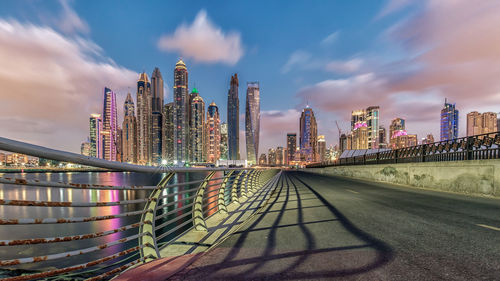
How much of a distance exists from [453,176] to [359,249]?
11.8m

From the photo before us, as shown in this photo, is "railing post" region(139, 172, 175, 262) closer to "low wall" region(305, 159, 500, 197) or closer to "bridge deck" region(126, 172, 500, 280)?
"bridge deck" region(126, 172, 500, 280)

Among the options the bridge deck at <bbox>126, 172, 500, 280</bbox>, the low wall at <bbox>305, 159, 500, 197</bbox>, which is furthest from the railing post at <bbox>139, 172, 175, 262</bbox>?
the low wall at <bbox>305, 159, 500, 197</bbox>

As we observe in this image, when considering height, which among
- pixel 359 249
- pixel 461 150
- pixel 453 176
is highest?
pixel 461 150

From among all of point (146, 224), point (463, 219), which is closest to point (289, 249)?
point (146, 224)

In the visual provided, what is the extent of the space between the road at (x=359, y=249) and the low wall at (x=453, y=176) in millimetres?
4971

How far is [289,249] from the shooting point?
406 centimetres

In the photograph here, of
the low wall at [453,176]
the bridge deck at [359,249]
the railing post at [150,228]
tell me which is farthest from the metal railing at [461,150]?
the railing post at [150,228]

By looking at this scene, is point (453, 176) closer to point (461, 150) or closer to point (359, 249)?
point (461, 150)

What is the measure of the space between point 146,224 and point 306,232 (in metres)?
3.34

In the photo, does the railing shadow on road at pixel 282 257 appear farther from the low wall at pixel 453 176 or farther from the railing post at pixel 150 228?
the low wall at pixel 453 176

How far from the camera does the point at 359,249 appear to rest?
4027 mm

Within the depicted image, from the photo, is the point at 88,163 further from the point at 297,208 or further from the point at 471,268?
the point at 297,208

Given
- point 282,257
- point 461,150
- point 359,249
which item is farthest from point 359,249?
point 461,150

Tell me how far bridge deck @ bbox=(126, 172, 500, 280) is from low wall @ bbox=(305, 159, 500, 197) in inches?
187
